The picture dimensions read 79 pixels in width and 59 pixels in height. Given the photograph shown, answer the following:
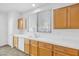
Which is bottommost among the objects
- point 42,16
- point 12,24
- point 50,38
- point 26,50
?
point 26,50

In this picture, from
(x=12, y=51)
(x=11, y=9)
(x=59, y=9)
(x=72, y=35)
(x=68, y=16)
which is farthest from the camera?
(x=12, y=51)

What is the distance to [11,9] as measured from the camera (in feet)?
7.91

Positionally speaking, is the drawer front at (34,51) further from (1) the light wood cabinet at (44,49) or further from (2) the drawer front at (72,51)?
(2) the drawer front at (72,51)

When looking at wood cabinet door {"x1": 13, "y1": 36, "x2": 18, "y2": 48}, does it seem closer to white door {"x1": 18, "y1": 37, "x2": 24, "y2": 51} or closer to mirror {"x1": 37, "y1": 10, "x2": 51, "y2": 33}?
white door {"x1": 18, "y1": 37, "x2": 24, "y2": 51}

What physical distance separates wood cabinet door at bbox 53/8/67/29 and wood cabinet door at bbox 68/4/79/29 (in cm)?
10

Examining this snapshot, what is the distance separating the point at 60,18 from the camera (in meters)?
2.01

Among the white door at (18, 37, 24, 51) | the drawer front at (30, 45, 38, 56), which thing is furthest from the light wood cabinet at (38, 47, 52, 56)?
the white door at (18, 37, 24, 51)

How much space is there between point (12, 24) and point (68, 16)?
4.00 ft

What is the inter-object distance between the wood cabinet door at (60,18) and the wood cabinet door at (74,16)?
3.9 inches

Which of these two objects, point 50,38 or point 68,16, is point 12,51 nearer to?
point 50,38

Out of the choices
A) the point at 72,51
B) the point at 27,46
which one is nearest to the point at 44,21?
the point at 27,46

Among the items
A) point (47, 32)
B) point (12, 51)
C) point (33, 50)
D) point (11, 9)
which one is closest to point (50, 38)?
point (47, 32)

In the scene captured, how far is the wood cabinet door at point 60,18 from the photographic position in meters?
1.94

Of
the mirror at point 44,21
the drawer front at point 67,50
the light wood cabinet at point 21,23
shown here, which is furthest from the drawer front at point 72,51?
the light wood cabinet at point 21,23
